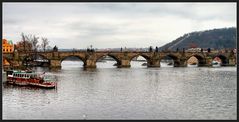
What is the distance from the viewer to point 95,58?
130125mm

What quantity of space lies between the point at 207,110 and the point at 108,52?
289ft

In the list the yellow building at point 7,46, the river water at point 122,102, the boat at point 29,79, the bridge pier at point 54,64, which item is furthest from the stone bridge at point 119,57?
the river water at point 122,102

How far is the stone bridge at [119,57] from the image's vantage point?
123 metres

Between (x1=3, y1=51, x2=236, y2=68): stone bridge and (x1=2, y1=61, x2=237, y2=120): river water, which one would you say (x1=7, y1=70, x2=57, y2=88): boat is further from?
(x1=3, y1=51, x2=236, y2=68): stone bridge

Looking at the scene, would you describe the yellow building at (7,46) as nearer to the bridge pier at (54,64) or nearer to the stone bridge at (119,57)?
the stone bridge at (119,57)

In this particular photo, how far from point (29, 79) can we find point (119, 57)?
6327 cm

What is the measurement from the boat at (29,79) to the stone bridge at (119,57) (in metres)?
43.3

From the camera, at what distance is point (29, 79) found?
71250 mm

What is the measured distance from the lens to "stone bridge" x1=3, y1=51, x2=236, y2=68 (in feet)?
404

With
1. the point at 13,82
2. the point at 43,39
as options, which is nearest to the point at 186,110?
the point at 13,82

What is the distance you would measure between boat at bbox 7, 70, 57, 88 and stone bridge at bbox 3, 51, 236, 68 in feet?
142

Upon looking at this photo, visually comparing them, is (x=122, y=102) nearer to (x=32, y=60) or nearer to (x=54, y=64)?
(x=54, y=64)

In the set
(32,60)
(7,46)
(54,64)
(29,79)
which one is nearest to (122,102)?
(29,79)

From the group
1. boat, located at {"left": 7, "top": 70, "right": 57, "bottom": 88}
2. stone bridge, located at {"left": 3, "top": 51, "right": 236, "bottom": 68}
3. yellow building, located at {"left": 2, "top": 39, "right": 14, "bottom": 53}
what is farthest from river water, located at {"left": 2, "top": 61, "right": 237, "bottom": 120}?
yellow building, located at {"left": 2, "top": 39, "right": 14, "bottom": 53}
